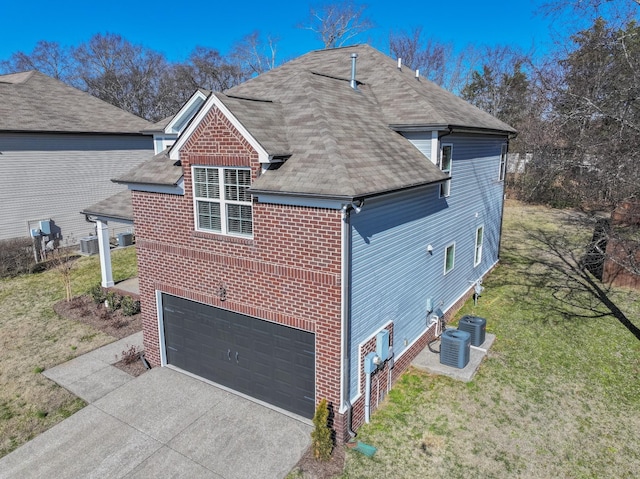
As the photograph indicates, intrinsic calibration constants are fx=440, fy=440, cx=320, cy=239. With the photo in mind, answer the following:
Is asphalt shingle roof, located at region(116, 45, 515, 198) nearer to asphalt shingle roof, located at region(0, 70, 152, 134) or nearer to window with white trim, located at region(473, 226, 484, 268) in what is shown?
window with white trim, located at region(473, 226, 484, 268)

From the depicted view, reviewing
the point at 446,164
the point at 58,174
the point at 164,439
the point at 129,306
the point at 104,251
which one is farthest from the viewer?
the point at 58,174

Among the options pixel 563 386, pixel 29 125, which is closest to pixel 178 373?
pixel 563 386

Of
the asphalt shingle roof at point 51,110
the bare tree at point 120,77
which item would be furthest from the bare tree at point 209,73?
the asphalt shingle roof at point 51,110

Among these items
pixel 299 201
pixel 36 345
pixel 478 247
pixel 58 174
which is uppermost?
pixel 299 201

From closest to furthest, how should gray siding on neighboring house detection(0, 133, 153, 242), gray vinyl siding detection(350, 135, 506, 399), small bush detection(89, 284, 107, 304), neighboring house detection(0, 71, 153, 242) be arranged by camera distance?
gray vinyl siding detection(350, 135, 506, 399) → small bush detection(89, 284, 107, 304) → gray siding on neighboring house detection(0, 133, 153, 242) → neighboring house detection(0, 71, 153, 242)

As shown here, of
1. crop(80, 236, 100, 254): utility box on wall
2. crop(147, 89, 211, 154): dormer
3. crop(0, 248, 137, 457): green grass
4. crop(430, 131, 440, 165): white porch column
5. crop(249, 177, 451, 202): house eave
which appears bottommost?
crop(0, 248, 137, 457): green grass

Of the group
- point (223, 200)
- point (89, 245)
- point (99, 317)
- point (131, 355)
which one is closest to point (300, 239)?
point (223, 200)

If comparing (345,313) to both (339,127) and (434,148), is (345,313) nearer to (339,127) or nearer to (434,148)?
(339,127)

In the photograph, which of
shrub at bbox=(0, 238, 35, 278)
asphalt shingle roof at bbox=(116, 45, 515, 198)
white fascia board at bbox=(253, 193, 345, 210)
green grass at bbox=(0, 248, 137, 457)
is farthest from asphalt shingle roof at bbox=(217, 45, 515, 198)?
shrub at bbox=(0, 238, 35, 278)

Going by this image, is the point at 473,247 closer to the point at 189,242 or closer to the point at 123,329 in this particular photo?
the point at 189,242
